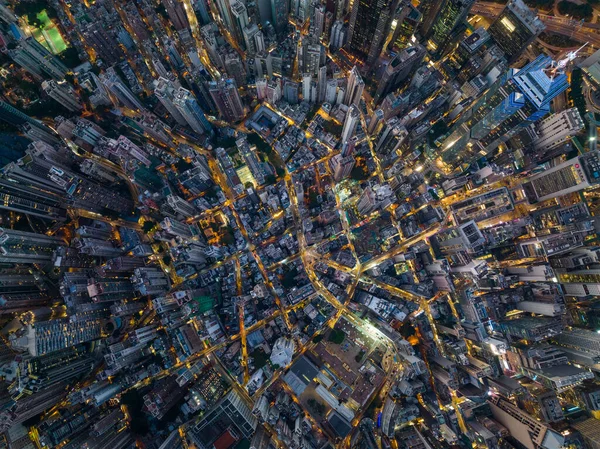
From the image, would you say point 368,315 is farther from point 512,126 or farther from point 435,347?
point 512,126

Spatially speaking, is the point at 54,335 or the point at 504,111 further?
the point at 504,111

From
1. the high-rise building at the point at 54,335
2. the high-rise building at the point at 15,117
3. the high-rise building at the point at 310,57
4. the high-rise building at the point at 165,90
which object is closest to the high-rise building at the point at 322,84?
the high-rise building at the point at 310,57

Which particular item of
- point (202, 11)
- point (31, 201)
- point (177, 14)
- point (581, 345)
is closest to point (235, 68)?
point (202, 11)

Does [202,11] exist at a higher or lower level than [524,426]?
higher

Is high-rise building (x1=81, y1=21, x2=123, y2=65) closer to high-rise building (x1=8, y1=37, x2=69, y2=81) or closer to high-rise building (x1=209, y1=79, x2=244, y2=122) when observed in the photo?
high-rise building (x1=8, y1=37, x2=69, y2=81)

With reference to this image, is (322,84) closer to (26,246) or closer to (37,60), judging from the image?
(37,60)
